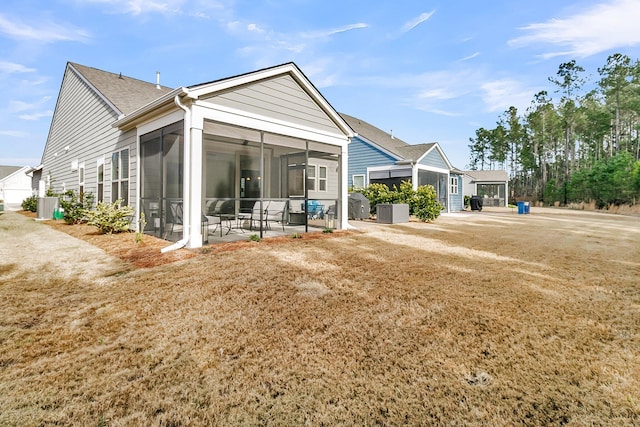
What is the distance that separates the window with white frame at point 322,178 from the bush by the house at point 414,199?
2.40 meters

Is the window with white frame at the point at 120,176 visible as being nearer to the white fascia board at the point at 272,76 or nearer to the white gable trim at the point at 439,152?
the white fascia board at the point at 272,76

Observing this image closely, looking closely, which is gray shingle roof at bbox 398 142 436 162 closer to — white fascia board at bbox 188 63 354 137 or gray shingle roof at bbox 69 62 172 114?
white fascia board at bbox 188 63 354 137

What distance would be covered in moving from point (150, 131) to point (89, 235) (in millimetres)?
3486

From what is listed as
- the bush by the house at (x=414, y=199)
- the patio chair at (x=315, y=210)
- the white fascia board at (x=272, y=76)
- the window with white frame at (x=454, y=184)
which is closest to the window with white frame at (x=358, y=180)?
the bush by the house at (x=414, y=199)

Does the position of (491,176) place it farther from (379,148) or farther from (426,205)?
(426,205)

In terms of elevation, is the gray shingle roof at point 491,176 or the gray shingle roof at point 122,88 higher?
the gray shingle roof at point 122,88

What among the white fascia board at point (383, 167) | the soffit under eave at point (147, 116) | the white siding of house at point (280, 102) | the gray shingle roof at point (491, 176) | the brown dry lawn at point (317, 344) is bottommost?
the brown dry lawn at point (317, 344)

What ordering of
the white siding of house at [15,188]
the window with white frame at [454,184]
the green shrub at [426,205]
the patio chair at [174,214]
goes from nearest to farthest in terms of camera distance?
1. the patio chair at [174,214]
2. the green shrub at [426,205]
3. the window with white frame at [454,184]
4. the white siding of house at [15,188]

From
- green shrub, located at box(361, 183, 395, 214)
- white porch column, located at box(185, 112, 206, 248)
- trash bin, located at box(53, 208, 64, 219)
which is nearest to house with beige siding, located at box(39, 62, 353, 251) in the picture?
white porch column, located at box(185, 112, 206, 248)

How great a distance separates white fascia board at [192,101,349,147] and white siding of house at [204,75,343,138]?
0.10m

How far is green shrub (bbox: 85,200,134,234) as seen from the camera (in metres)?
8.47

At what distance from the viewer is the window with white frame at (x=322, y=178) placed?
50.9 feet

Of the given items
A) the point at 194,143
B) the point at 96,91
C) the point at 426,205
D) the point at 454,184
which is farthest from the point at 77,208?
the point at 454,184

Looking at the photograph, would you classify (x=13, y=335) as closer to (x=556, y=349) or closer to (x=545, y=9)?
(x=556, y=349)
